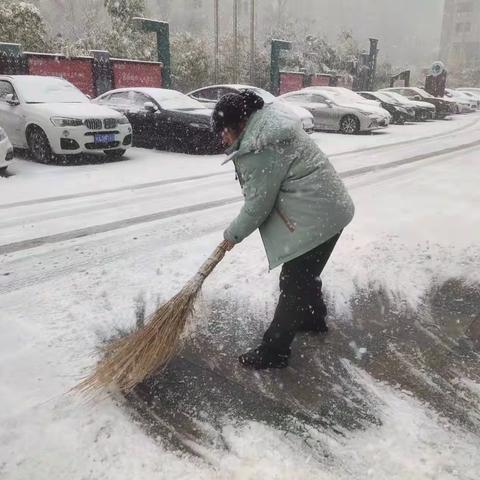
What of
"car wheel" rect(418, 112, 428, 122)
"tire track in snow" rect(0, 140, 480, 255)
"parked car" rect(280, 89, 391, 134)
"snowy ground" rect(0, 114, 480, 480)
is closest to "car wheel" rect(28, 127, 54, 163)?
"snowy ground" rect(0, 114, 480, 480)

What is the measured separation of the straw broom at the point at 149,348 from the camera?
255cm

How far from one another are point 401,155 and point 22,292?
8828mm

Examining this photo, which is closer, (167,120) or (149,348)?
(149,348)

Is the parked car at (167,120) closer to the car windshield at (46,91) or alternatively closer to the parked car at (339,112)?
Result: the car windshield at (46,91)

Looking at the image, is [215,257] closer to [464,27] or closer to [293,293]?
[293,293]

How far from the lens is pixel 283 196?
247 centimetres

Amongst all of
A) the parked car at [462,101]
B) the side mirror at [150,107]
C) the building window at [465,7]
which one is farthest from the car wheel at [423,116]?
the building window at [465,7]

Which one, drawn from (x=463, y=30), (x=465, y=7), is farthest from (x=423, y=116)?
(x=465, y=7)

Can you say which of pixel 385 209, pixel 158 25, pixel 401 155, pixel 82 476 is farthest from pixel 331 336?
pixel 158 25

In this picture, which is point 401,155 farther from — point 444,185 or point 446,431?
point 446,431

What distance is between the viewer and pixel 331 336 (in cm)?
320

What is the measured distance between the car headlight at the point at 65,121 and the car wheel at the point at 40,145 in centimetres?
38

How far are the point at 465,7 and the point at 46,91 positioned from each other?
74.9m

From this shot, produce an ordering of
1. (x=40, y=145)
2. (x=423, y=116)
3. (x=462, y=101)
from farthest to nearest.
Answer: (x=462, y=101), (x=423, y=116), (x=40, y=145)
